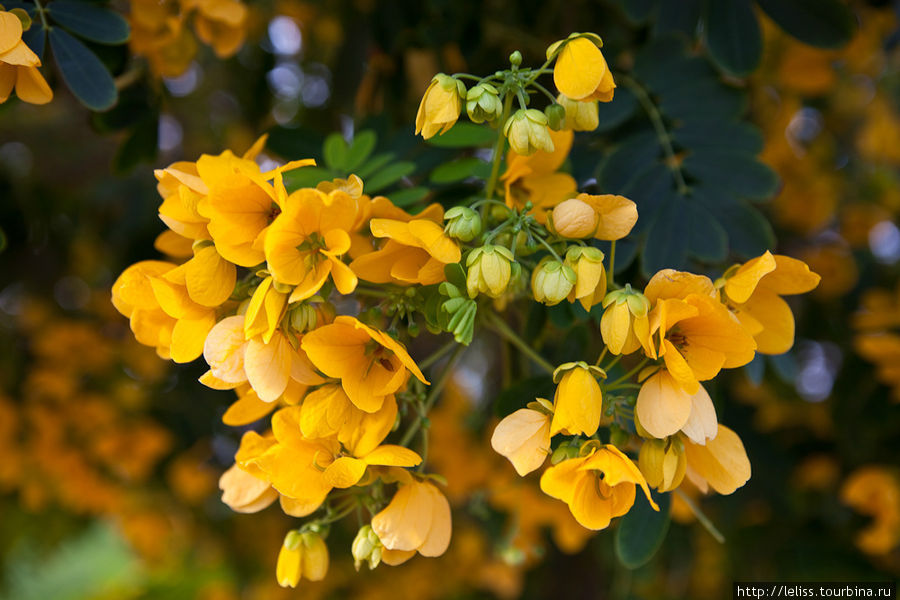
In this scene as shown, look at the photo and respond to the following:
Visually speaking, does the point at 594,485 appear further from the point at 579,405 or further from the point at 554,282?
the point at 554,282

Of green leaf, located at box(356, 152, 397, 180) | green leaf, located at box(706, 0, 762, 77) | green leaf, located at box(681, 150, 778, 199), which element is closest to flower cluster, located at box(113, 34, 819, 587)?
green leaf, located at box(356, 152, 397, 180)

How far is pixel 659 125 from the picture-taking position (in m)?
1.36

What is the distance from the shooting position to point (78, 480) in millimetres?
2320

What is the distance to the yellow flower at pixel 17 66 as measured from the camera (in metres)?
0.92

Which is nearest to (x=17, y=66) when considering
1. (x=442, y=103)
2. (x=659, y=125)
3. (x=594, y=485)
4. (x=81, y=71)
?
(x=81, y=71)

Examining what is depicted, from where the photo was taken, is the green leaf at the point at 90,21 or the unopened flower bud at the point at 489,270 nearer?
the unopened flower bud at the point at 489,270

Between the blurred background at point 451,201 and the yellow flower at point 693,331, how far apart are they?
28 centimetres

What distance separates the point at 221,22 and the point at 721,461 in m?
1.28

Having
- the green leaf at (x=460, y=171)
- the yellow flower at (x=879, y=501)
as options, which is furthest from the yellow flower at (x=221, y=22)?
the yellow flower at (x=879, y=501)

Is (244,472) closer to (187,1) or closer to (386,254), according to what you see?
(386,254)

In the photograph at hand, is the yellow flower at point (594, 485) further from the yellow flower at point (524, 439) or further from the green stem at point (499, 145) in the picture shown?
the green stem at point (499, 145)

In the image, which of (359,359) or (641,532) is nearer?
(359,359)

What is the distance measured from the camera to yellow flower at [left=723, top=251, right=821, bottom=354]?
2.77 ft

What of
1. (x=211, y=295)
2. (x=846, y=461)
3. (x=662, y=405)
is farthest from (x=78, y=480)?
(x=846, y=461)
